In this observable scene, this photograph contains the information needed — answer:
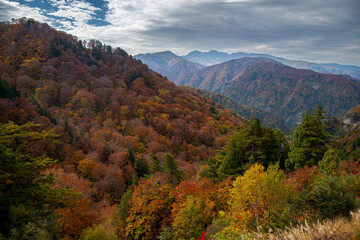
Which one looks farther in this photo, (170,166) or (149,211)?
(170,166)

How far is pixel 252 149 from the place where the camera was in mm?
30516

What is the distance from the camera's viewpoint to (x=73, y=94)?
290 feet

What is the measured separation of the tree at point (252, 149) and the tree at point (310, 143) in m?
2.94

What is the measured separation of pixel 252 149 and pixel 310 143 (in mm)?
7891

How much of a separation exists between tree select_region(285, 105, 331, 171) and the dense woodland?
16 centimetres

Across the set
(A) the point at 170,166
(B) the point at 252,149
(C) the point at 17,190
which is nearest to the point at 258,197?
(B) the point at 252,149

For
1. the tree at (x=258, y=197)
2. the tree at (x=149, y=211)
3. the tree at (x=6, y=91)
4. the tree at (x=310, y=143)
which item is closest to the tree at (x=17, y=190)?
the tree at (x=149, y=211)

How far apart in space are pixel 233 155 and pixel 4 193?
28817 mm

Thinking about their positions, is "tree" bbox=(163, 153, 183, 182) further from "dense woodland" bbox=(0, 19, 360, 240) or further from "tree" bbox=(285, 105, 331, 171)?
"tree" bbox=(285, 105, 331, 171)

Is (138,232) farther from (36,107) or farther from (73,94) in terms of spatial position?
(73,94)

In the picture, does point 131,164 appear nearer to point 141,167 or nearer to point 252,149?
point 141,167

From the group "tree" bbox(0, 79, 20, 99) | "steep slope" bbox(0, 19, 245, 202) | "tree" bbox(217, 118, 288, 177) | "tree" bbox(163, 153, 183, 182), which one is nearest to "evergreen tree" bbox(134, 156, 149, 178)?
"steep slope" bbox(0, 19, 245, 202)

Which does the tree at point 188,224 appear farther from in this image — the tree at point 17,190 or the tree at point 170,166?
the tree at point 170,166

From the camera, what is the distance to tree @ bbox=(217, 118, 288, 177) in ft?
98.9
